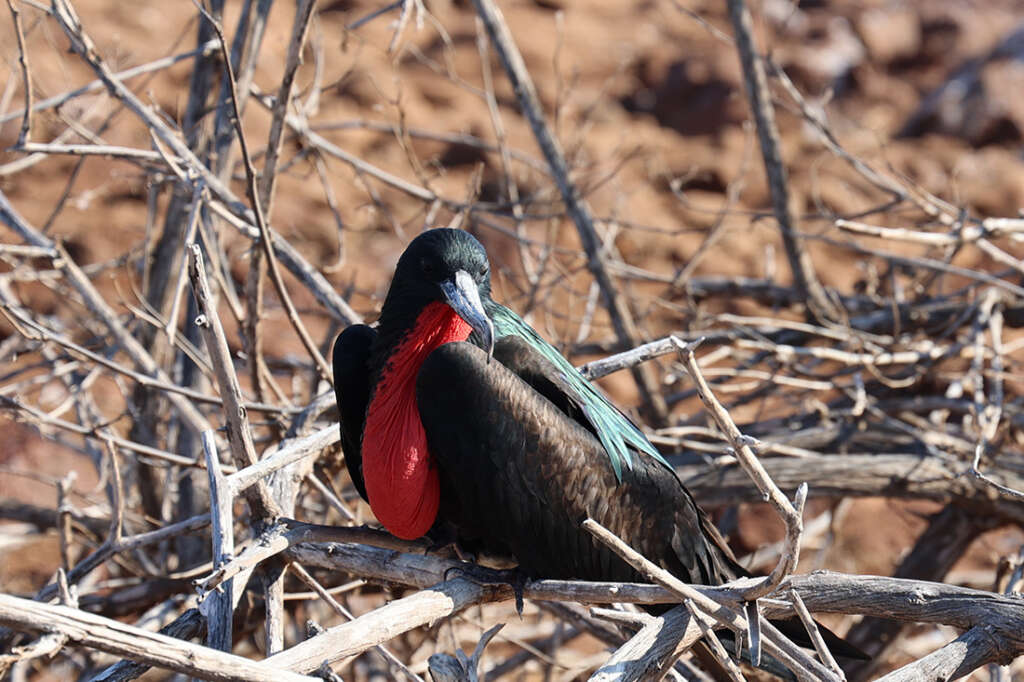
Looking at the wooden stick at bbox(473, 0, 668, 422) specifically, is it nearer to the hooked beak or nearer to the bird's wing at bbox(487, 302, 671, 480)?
the bird's wing at bbox(487, 302, 671, 480)

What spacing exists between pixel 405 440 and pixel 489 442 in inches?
6.4

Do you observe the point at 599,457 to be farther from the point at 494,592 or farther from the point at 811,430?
the point at 811,430

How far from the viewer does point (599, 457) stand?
2.23 m

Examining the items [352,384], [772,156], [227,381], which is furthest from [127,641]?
[772,156]

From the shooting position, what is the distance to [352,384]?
229 centimetres

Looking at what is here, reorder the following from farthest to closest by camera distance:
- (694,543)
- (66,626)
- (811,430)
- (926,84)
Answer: (926,84) < (811,430) < (694,543) < (66,626)

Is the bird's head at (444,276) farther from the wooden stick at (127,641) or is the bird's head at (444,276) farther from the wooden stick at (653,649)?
the wooden stick at (127,641)

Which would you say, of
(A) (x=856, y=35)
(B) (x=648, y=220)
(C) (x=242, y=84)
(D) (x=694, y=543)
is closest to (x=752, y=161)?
(B) (x=648, y=220)

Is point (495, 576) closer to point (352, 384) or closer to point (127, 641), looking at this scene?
point (352, 384)

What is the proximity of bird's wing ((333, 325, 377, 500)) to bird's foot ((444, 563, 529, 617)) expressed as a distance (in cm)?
33

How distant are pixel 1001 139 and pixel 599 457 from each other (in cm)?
631

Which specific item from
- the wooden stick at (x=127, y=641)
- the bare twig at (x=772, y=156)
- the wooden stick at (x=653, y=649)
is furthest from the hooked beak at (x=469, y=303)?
the bare twig at (x=772, y=156)

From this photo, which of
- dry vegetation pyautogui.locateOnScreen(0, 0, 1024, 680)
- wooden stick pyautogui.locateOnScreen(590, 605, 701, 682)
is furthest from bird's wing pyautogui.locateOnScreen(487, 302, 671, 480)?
wooden stick pyautogui.locateOnScreen(590, 605, 701, 682)

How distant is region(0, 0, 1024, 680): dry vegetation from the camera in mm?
1869
